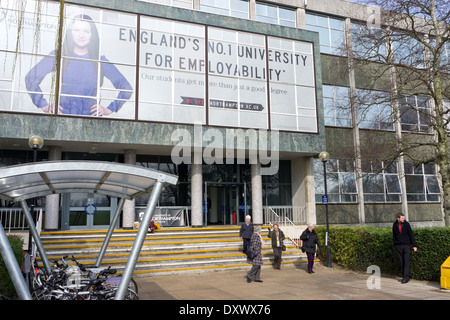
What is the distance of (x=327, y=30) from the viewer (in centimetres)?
2366

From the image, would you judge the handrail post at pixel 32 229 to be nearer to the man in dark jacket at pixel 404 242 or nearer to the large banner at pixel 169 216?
the man in dark jacket at pixel 404 242

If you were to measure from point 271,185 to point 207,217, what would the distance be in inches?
166

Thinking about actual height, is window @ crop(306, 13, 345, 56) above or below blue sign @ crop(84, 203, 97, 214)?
above

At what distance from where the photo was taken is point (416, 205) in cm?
2303

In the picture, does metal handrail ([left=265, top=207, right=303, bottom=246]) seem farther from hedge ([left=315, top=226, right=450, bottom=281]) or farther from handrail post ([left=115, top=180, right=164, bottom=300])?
handrail post ([left=115, top=180, right=164, bottom=300])

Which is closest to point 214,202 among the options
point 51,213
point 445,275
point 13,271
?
point 51,213

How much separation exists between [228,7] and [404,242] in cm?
1699

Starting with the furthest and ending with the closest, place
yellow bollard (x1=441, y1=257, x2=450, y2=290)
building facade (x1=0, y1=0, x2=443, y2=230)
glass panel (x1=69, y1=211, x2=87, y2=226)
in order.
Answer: glass panel (x1=69, y1=211, x2=87, y2=226) → building facade (x1=0, y1=0, x2=443, y2=230) → yellow bollard (x1=441, y1=257, x2=450, y2=290)

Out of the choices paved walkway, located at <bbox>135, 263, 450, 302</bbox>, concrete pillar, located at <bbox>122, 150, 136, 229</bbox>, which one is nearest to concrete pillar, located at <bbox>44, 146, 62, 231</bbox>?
concrete pillar, located at <bbox>122, 150, 136, 229</bbox>

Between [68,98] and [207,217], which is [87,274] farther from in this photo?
[207,217]

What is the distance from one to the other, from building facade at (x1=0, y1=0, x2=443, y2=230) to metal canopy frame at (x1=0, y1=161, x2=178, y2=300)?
7.21m

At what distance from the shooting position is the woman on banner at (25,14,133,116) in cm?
1571

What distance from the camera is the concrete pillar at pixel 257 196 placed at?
766 inches

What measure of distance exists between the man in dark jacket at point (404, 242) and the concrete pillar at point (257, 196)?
359 inches
